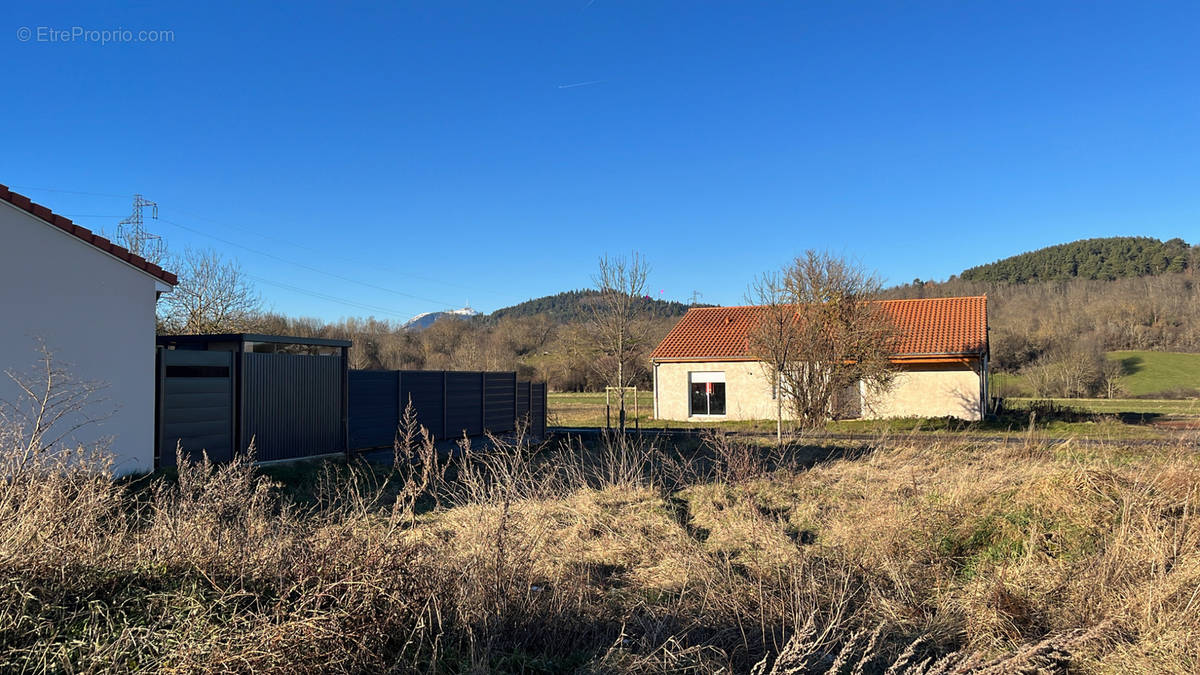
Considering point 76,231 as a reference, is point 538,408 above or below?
below

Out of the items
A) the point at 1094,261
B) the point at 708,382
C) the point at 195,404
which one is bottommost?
the point at 195,404

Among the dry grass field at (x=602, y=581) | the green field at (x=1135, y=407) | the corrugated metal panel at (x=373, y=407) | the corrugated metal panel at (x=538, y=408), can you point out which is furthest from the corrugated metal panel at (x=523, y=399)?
the green field at (x=1135, y=407)

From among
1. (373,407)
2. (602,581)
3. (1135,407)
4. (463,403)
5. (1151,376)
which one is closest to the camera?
(602,581)

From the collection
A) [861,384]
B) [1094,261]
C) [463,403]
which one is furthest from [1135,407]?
[1094,261]

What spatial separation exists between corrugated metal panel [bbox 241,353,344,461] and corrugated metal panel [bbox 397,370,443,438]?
150 centimetres

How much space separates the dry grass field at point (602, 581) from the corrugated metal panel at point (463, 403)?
28.0ft

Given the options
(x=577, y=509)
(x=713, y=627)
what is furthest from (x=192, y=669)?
(x=577, y=509)

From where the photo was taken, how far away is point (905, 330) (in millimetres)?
27047

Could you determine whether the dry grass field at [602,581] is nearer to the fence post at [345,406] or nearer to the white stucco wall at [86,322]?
the white stucco wall at [86,322]

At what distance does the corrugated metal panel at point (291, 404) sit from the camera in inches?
478

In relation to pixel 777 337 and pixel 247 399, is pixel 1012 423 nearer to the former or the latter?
pixel 777 337

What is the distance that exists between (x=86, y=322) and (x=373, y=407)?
511cm

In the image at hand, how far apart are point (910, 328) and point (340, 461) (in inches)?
843

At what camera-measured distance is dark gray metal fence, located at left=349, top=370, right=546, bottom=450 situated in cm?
1420
